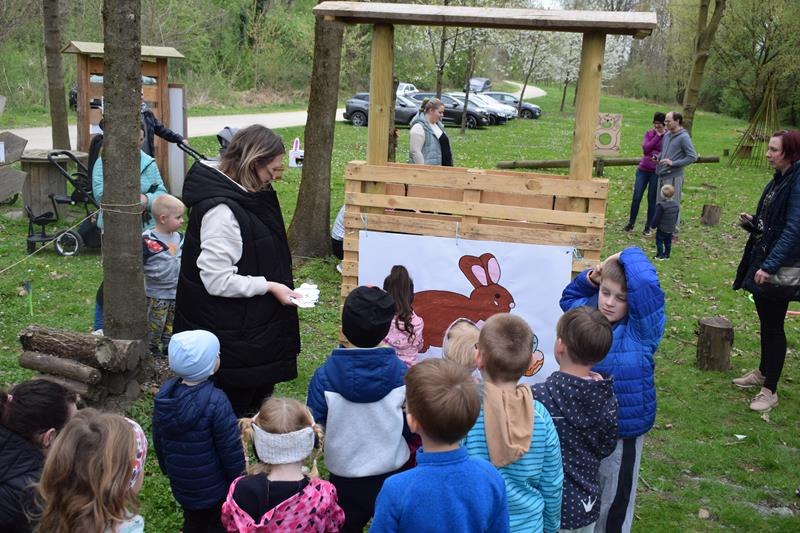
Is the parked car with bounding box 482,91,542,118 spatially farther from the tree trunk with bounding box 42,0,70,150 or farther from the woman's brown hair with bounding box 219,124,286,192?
the woman's brown hair with bounding box 219,124,286,192

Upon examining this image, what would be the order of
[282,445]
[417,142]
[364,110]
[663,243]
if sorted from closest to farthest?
[282,445], [417,142], [663,243], [364,110]

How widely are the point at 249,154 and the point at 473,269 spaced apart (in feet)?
6.25

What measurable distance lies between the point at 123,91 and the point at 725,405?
509 centimetres

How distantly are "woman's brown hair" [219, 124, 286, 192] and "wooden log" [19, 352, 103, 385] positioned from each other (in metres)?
1.70

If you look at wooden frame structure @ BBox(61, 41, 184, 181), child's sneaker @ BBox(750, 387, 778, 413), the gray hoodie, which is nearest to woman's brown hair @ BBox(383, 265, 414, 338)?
child's sneaker @ BBox(750, 387, 778, 413)

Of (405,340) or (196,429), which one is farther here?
(405,340)

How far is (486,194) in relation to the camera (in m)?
5.55

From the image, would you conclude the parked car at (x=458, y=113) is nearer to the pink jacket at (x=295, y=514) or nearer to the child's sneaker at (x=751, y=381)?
the child's sneaker at (x=751, y=381)

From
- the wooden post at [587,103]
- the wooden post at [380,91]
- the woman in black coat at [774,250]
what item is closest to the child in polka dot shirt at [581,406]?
the wooden post at [587,103]

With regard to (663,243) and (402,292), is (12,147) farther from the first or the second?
(663,243)

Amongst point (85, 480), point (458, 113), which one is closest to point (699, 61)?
point (85, 480)

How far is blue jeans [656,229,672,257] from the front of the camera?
35.0ft

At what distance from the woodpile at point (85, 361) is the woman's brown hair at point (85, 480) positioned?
7.97ft

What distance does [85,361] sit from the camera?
16.2 ft
